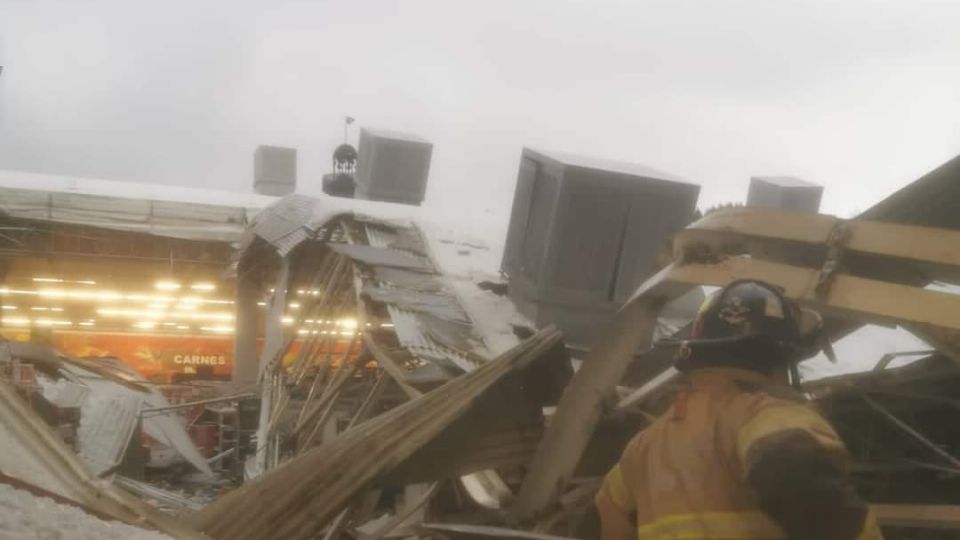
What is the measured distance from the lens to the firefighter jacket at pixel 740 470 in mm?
2266

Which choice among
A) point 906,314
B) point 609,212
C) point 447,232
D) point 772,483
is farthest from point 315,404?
point 772,483

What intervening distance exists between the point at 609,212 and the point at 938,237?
4.09 meters

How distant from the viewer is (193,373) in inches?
961

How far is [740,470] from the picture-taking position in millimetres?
2498

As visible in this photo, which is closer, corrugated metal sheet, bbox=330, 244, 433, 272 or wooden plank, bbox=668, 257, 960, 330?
wooden plank, bbox=668, 257, 960, 330

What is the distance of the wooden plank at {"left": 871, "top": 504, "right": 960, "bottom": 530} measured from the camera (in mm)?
4352

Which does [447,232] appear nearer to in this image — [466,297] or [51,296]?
[466,297]

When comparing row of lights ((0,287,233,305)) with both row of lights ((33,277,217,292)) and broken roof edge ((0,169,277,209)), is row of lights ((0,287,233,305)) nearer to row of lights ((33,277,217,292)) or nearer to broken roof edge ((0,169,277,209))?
row of lights ((33,277,217,292))

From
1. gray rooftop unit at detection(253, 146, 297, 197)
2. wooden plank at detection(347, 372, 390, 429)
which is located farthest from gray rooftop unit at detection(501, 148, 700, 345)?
gray rooftop unit at detection(253, 146, 297, 197)

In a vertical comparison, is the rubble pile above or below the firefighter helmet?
below

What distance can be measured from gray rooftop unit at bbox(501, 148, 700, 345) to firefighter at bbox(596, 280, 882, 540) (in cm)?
479

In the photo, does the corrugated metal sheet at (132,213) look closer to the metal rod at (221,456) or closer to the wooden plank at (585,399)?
the metal rod at (221,456)

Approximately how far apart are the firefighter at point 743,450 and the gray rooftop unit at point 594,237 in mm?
4786

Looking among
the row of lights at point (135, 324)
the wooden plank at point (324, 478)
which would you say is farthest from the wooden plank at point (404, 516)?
the row of lights at point (135, 324)
